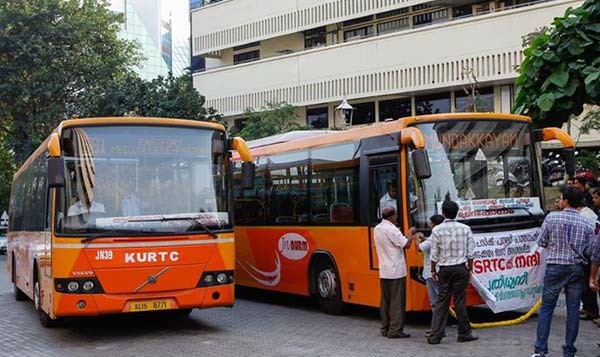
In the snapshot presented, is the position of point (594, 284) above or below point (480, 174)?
below

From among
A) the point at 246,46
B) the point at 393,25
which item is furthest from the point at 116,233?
the point at 246,46

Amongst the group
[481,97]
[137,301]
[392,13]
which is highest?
[392,13]

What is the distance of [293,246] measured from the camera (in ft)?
46.0

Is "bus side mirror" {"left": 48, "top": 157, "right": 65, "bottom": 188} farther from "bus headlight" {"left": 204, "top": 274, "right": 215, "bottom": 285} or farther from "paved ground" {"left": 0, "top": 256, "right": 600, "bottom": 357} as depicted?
"bus headlight" {"left": 204, "top": 274, "right": 215, "bottom": 285}

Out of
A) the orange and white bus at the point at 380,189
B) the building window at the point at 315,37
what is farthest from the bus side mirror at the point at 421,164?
the building window at the point at 315,37

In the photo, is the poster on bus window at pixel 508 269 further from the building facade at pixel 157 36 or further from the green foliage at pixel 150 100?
the building facade at pixel 157 36

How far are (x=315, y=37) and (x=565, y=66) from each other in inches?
992

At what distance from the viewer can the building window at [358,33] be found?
34.2m

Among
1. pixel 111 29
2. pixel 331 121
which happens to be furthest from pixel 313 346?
pixel 111 29

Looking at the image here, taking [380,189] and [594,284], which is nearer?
[594,284]

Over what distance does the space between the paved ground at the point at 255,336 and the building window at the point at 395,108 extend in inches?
746

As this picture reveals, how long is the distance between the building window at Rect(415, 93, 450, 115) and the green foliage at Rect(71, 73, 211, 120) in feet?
30.7

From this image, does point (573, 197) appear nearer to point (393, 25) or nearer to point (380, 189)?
point (380, 189)

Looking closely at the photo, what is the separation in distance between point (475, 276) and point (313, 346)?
8.16 feet
